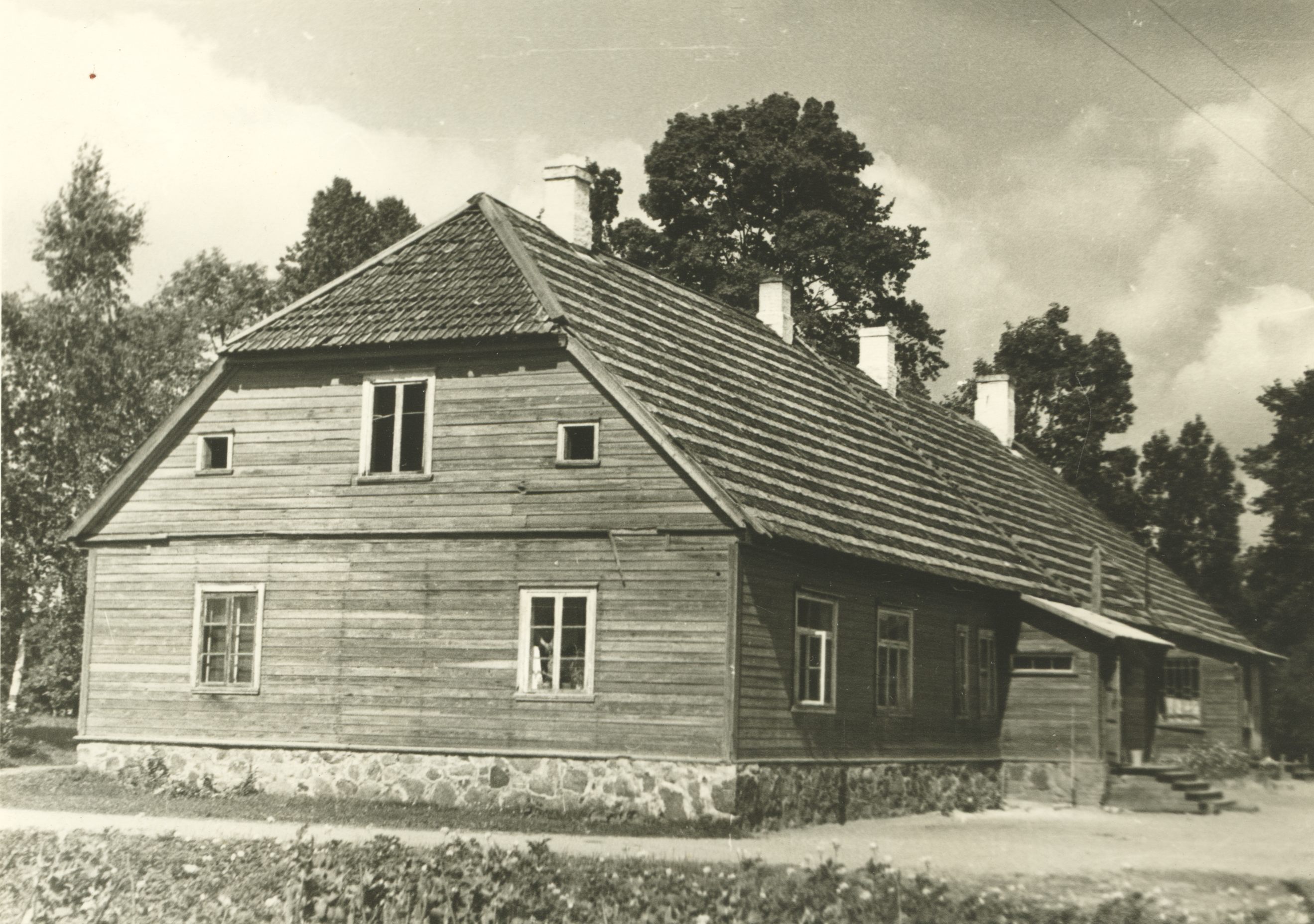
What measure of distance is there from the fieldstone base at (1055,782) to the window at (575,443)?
1123 cm

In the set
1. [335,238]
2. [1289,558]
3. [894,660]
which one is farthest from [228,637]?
[335,238]

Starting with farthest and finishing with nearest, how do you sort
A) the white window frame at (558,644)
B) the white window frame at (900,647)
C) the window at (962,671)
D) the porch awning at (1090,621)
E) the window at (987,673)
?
1. the window at (987,673)
2. the porch awning at (1090,621)
3. the window at (962,671)
4. the white window frame at (900,647)
5. the white window frame at (558,644)

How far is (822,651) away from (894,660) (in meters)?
2.74

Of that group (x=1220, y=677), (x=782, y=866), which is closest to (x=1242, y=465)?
(x=1220, y=677)

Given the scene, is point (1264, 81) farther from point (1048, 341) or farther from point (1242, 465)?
point (1048, 341)

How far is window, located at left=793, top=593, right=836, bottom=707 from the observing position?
71.6 feet

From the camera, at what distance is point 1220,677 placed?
3734cm

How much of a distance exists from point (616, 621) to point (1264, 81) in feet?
32.8

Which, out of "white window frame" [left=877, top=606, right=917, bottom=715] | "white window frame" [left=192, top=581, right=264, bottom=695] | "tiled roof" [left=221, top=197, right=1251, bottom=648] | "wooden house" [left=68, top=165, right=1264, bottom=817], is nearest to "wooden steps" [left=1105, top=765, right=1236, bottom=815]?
"wooden house" [left=68, top=165, right=1264, bottom=817]

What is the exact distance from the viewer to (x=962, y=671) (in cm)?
2703

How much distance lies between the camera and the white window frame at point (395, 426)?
21.9 metres

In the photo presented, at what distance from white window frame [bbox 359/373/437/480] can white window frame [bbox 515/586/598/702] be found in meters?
2.40

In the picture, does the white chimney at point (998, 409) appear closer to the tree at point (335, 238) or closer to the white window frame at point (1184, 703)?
the white window frame at point (1184, 703)

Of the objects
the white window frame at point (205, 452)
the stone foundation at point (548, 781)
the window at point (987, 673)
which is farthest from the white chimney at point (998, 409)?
the white window frame at point (205, 452)
